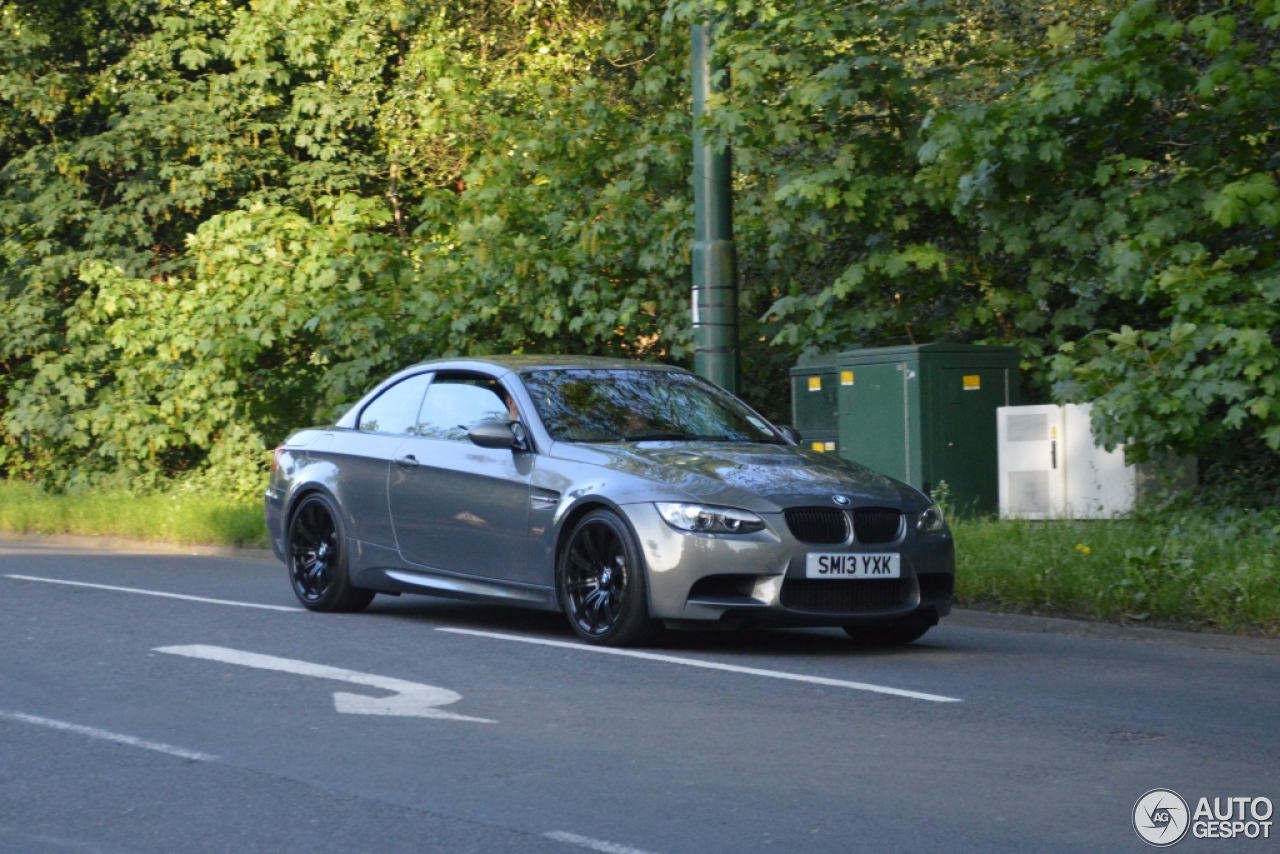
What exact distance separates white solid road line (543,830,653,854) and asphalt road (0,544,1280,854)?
0.01 meters


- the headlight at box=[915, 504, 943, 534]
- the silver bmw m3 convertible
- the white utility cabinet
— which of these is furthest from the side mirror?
the white utility cabinet

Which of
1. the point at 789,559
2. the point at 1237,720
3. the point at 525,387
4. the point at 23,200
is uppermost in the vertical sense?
the point at 23,200

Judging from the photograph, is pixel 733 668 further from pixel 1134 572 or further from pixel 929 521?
pixel 1134 572

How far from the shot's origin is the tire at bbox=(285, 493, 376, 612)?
11.6 meters

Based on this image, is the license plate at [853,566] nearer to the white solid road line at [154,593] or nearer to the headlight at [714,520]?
the headlight at [714,520]

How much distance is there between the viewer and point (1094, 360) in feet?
43.3

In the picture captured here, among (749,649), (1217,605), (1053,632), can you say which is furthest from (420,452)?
(1217,605)

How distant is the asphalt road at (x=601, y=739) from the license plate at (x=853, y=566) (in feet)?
1.41

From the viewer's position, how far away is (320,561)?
11.8m

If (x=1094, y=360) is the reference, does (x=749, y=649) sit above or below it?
below

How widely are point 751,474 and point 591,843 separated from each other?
423 cm

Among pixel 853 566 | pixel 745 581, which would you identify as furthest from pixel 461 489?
pixel 853 566

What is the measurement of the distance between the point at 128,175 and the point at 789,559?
19.2m

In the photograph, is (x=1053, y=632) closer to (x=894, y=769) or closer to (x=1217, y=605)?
(x=1217, y=605)
